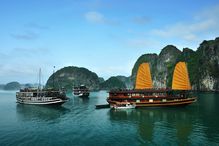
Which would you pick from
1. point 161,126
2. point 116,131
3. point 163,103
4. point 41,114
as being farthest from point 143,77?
point 116,131

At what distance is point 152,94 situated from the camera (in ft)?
238

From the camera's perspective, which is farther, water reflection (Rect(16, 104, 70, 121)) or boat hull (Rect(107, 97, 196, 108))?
boat hull (Rect(107, 97, 196, 108))

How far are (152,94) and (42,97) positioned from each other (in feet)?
115

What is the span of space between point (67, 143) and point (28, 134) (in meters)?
9.22

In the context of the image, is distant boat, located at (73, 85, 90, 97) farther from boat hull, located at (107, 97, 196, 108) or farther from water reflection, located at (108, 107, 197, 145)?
water reflection, located at (108, 107, 197, 145)

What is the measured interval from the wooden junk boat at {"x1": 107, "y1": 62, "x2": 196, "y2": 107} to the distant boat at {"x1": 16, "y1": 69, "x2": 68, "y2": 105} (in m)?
16.1

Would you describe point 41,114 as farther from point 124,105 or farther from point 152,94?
point 152,94

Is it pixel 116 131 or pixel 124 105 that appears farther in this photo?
pixel 124 105

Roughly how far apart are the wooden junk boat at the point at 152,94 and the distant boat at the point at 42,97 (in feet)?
52.8

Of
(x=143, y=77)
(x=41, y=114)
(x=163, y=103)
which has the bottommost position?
(x=41, y=114)

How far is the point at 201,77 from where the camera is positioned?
190 metres

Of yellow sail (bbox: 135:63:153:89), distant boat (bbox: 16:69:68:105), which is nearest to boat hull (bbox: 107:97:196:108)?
yellow sail (bbox: 135:63:153:89)

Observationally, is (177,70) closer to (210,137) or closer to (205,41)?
(210,137)

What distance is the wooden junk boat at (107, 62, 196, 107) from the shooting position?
235 ft
